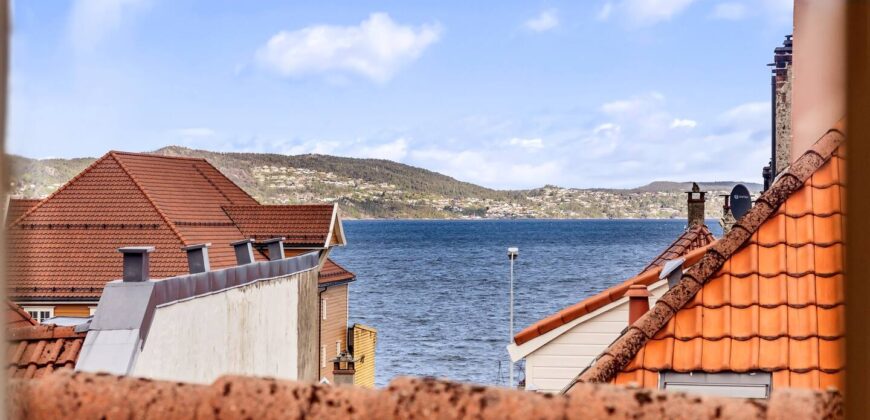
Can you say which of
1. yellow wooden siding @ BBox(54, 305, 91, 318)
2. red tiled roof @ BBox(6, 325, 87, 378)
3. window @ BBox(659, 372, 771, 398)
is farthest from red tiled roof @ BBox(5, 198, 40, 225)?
yellow wooden siding @ BBox(54, 305, 91, 318)

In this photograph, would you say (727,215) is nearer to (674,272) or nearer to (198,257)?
(674,272)

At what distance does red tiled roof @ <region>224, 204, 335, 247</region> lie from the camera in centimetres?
2084

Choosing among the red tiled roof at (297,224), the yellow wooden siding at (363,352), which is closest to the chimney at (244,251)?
the red tiled roof at (297,224)

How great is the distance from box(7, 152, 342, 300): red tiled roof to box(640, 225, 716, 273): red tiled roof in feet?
23.2

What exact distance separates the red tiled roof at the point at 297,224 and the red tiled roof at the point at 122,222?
9 centimetres

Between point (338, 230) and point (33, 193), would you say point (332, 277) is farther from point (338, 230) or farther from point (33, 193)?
point (33, 193)

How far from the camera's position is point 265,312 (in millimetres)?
8945

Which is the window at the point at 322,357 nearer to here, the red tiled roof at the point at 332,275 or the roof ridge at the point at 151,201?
the red tiled roof at the point at 332,275

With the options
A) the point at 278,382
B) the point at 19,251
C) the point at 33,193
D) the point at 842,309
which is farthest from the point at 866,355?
the point at 33,193

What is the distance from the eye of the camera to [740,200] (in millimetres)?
19719

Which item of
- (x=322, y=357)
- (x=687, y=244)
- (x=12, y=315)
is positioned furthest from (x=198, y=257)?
(x=322, y=357)

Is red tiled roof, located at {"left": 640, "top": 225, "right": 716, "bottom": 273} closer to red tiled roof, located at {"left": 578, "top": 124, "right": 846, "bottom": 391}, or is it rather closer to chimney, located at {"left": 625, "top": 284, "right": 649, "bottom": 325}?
chimney, located at {"left": 625, "top": 284, "right": 649, "bottom": 325}

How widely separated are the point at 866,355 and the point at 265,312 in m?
7.85

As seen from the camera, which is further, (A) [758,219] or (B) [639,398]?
(A) [758,219]
